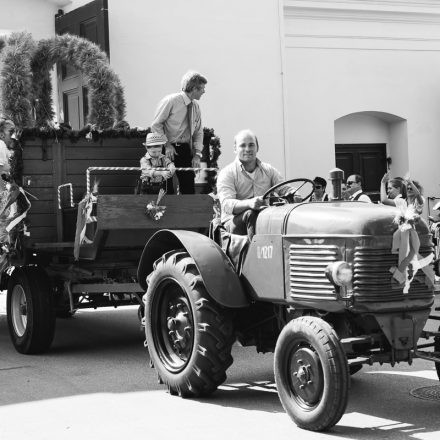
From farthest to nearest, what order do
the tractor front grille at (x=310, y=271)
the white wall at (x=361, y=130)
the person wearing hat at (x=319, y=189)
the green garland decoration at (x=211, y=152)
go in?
1. the white wall at (x=361, y=130)
2. the green garland decoration at (x=211, y=152)
3. the person wearing hat at (x=319, y=189)
4. the tractor front grille at (x=310, y=271)

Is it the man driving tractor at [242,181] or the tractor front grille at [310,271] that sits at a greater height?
the man driving tractor at [242,181]

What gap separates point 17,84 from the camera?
32.0 feet

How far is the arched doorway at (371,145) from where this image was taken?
1786 centimetres

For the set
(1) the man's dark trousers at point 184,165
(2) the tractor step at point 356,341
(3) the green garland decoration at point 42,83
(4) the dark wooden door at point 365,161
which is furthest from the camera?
(4) the dark wooden door at point 365,161

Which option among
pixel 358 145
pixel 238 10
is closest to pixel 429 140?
pixel 358 145

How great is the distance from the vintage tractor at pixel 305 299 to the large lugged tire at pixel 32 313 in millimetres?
2100

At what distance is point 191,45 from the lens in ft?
50.9

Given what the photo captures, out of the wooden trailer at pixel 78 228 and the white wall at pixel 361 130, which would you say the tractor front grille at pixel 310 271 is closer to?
the wooden trailer at pixel 78 228

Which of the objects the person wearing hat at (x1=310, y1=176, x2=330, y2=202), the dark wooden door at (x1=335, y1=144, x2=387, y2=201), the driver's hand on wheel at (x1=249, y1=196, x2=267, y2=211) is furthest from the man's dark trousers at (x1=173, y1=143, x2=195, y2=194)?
the dark wooden door at (x1=335, y1=144, x2=387, y2=201)

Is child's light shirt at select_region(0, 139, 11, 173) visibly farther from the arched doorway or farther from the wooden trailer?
the arched doorway

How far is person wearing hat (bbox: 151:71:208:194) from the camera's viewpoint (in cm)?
945

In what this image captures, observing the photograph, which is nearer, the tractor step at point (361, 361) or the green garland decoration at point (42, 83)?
the tractor step at point (361, 361)

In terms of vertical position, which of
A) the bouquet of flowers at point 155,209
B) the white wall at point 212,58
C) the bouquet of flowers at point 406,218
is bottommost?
the bouquet of flowers at point 406,218

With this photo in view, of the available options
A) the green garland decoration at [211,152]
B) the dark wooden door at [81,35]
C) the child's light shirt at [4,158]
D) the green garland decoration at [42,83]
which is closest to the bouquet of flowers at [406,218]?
the green garland decoration at [211,152]
